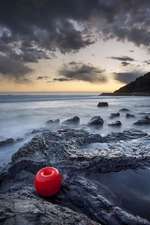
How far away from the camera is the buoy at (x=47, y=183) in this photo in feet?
15.9

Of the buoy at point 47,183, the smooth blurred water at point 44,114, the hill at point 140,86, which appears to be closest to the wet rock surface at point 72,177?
the buoy at point 47,183

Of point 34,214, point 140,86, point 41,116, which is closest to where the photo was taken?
point 34,214

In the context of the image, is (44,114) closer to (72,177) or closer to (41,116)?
(41,116)

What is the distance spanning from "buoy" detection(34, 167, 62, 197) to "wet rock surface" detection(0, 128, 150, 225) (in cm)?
16

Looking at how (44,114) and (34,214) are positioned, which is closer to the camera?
Result: (34,214)

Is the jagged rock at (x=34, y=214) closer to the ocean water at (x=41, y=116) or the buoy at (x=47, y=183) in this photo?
the buoy at (x=47, y=183)

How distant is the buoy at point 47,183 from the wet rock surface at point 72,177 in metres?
0.16

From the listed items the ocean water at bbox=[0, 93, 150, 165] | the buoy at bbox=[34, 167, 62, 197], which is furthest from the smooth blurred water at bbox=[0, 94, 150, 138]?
the buoy at bbox=[34, 167, 62, 197]

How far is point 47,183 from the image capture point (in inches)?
191

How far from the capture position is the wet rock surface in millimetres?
3916

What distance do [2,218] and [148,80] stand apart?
99.6 meters

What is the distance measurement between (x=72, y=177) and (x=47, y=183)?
4.02 ft

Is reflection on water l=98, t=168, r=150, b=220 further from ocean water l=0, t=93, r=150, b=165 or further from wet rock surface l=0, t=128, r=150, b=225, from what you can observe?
ocean water l=0, t=93, r=150, b=165

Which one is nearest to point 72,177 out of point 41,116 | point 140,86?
point 41,116
